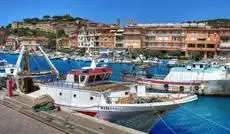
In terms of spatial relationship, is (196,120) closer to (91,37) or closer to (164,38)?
→ (164,38)


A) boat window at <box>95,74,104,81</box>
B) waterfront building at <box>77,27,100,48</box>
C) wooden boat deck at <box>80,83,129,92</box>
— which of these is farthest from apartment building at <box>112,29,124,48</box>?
wooden boat deck at <box>80,83,129,92</box>

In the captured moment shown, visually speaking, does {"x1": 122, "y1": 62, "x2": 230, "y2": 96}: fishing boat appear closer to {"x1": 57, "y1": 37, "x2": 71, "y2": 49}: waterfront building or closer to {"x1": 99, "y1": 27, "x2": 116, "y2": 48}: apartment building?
{"x1": 99, "y1": 27, "x2": 116, "y2": 48}: apartment building

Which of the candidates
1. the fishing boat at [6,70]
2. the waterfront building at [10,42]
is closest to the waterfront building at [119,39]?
the waterfront building at [10,42]

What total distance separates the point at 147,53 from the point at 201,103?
76.4m

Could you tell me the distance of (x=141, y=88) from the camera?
78.0ft

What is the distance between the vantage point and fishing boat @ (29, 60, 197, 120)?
21125 mm

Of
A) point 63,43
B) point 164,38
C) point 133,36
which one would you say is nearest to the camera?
point 164,38

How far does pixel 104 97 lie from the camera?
2205cm

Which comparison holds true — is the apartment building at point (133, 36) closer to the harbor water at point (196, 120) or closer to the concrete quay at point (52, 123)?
the harbor water at point (196, 120)

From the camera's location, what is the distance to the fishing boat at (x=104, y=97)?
69.3ft

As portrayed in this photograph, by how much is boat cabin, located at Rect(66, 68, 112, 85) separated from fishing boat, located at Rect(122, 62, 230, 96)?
72.5 feet

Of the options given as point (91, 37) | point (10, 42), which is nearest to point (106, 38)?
point (91, 37)

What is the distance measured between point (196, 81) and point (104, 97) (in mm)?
25249

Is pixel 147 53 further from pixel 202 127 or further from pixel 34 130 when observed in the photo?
pixel 34 130
